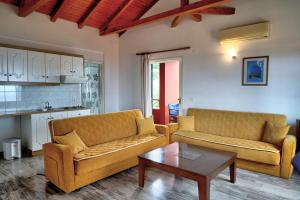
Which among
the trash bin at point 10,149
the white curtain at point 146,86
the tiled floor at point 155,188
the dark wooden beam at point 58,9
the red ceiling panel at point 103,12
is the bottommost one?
the tiled floor at point 155,188

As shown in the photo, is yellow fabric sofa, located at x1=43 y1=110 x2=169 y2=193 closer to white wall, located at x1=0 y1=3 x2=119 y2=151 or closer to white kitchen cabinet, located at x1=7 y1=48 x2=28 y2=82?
white kitchen cabinet, located at x1=7 y1=48 x2=28 y2=82

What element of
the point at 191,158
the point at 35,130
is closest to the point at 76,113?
the point at 35,130

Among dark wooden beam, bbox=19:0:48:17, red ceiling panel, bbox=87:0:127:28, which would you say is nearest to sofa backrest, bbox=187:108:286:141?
red ceiling panel, bbox=87:0:127:28

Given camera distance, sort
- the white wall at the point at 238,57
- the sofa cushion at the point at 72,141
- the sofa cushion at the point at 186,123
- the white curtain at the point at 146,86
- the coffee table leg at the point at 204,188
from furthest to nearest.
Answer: the white curtain at the point at 146,86 < the sofa cushion at the point at 186,123 < the white wall at the point at 238,57 < the sofa cushion at the point at 72,141 < the coffee table leg at the point at 204,188

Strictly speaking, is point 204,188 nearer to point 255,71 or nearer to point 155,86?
point 255,71

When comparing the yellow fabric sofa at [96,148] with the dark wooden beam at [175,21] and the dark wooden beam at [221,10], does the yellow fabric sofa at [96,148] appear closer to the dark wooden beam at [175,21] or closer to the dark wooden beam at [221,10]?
the dark wooden beam at [175,21]

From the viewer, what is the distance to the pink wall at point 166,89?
6.72 m

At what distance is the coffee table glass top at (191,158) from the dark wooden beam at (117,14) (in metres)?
3.65

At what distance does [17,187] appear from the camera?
2.82m

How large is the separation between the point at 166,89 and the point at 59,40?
3.47 metres

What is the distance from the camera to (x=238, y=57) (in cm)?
425

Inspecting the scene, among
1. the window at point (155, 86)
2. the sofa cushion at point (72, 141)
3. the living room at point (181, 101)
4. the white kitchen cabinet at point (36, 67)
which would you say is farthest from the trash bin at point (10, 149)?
the window at point (155, 86)

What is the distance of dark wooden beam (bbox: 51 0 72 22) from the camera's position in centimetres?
453

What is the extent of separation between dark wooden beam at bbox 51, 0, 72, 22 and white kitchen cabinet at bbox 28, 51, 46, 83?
40.8 inches
